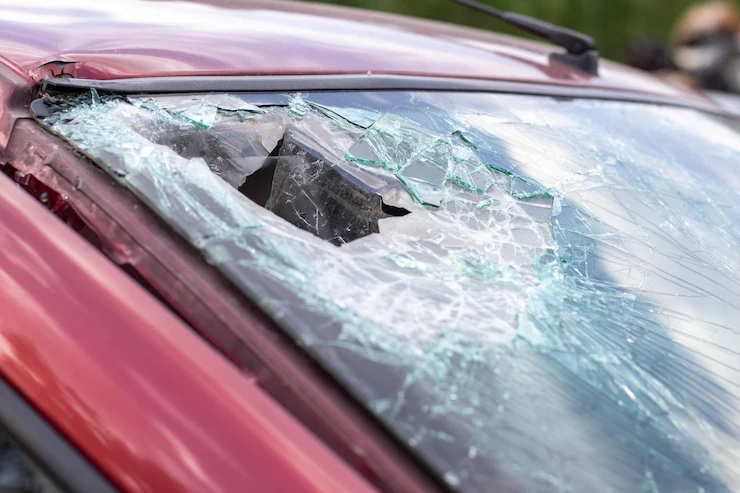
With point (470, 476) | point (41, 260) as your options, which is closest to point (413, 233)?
point (470, 476)

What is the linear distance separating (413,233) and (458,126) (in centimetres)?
36

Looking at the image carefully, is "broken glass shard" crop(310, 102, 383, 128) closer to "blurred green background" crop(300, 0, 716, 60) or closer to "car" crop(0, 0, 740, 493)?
"car" crop(0, 0, 740, 493)

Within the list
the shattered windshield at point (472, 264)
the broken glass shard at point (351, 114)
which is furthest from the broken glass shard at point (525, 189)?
the broken glass shard at point (351, 114)

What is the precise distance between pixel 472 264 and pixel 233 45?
66 cm

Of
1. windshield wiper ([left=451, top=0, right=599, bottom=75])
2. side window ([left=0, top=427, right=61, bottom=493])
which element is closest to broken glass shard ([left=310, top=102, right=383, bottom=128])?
side window ([left=0, top=427, right=61, bottom=493])

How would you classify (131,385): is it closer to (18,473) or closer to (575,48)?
(18,473)

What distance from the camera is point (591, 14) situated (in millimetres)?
9750

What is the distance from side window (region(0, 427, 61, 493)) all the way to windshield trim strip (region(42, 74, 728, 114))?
1.82 ft

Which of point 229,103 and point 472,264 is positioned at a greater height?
point 229,103

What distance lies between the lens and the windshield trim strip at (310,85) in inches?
45.6

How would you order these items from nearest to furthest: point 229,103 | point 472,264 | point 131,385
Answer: point 131,385, point 472,264, point 229,103

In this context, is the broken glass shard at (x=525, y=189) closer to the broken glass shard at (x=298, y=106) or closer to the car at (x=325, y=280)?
the car at (x=325, y=280)

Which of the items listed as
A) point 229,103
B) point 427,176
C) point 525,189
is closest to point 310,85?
point 229,103

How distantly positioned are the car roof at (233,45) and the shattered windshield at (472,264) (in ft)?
0.28
